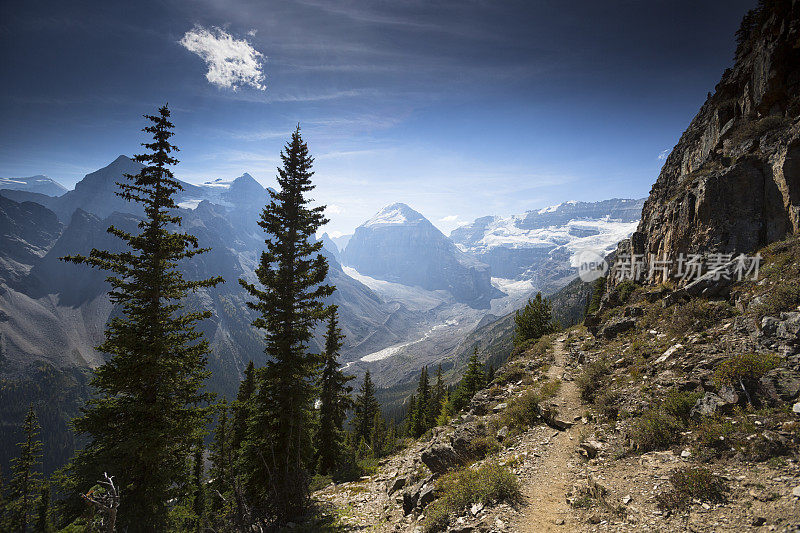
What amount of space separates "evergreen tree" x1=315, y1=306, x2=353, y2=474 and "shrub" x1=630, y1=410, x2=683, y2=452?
72.7 ft

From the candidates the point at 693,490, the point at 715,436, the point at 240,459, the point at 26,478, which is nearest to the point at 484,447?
the point at 693,490

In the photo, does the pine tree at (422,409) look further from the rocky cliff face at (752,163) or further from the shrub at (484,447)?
the rocky cliff face at (752,163)

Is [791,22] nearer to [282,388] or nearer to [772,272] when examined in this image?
[772,272]

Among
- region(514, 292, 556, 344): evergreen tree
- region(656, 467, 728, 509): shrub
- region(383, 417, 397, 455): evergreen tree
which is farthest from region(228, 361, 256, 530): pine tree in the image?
region(514, 292, 556, 344): evergreen tree

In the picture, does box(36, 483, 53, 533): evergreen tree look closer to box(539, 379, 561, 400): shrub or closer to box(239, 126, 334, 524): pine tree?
box(239, 126, 334, 524): pine tree

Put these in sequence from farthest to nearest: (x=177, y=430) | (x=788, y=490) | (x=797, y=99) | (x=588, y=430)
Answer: (x=797, y=99), (x=588, y=430), (x=177, y=430), (x=788, y=490)

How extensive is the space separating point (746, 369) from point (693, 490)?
593cm

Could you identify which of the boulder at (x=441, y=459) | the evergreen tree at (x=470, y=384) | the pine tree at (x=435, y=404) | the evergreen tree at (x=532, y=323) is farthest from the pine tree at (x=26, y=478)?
the evergreen tree at (x=532, y=323)

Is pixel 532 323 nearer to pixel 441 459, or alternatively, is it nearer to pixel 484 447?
pixel 484 447

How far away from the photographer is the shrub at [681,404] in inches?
449

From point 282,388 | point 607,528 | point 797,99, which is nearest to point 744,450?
point 607,528

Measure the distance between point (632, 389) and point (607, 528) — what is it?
371 inches

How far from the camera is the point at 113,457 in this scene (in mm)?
11562

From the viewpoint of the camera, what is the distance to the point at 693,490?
809 centimetres
